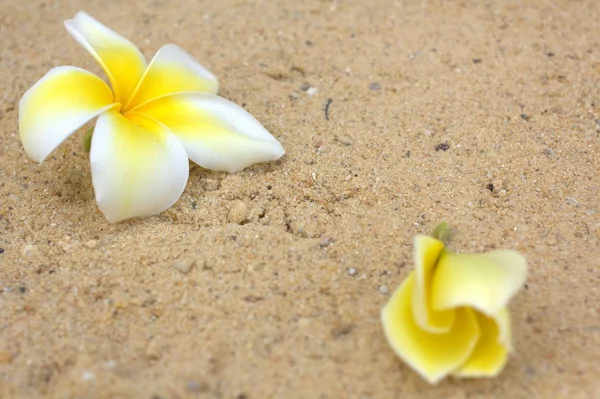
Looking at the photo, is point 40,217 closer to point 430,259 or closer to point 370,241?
point 370,241

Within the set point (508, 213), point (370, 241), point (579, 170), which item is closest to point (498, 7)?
point (579, 170)

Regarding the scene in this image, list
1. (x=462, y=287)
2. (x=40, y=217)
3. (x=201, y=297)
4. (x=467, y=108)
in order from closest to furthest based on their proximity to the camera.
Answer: (x=462, y=287) < (x=201, y=297) < (x=40, y=217) < (x=467, y=108)

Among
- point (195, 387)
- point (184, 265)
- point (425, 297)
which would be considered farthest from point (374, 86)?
point (195, 387)

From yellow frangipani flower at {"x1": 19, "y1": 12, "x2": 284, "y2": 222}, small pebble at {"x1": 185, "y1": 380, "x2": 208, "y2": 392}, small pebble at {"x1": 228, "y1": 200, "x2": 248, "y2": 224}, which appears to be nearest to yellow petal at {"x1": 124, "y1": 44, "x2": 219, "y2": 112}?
yellow frangipani flower at {"x1": 19, "y1": 12, "x2": 284, "y2": 222}

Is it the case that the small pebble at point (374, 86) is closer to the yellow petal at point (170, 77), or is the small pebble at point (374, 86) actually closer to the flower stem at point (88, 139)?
the yellow petal at point (170, 77)

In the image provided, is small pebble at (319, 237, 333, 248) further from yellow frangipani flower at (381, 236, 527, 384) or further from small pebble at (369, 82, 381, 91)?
small pebble at (369, 82, 381, 91)

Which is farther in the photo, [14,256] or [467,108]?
[467,108]
